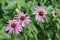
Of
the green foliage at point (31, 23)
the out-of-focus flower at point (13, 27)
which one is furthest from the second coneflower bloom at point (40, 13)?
the out-of-focus flower at point (13, 27)

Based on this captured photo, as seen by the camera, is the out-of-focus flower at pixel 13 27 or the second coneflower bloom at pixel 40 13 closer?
the out-of-focus flower at pixel 13 27

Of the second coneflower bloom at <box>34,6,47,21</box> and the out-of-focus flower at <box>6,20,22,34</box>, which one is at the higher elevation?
the second coneflower bloom at <box>34,6,47,21</box>

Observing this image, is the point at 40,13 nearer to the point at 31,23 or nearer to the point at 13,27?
the point at 31,23

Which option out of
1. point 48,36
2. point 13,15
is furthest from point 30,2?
point 48,36

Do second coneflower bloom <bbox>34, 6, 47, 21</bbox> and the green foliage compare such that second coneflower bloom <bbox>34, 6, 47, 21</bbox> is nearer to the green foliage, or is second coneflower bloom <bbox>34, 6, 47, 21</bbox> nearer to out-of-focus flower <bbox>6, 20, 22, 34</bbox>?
the green foliage

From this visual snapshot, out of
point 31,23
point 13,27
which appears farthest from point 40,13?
point 13,27

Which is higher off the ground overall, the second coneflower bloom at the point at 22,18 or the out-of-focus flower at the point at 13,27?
the second coneflower bloom at the point at 22,18

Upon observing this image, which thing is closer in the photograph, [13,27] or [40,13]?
[13,27]

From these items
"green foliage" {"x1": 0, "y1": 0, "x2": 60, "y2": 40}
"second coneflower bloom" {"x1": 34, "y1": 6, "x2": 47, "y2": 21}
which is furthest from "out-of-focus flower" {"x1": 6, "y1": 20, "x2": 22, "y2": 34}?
"second coneflower bloom" {"x1": 34, "y1": 6, "x2": 47, "y2": 21}

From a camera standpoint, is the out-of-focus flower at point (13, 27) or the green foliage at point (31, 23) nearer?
the out-of-focus flower at point (13, 27)

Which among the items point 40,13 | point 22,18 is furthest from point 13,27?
point 40,13

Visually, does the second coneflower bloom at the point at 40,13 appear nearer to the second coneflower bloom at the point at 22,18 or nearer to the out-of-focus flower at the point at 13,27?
the second coneflower bloom at the point at 22,18

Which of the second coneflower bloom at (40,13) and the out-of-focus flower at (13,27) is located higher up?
the second coneflower bloom at (40,13)

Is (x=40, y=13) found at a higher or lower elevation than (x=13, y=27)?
higher
